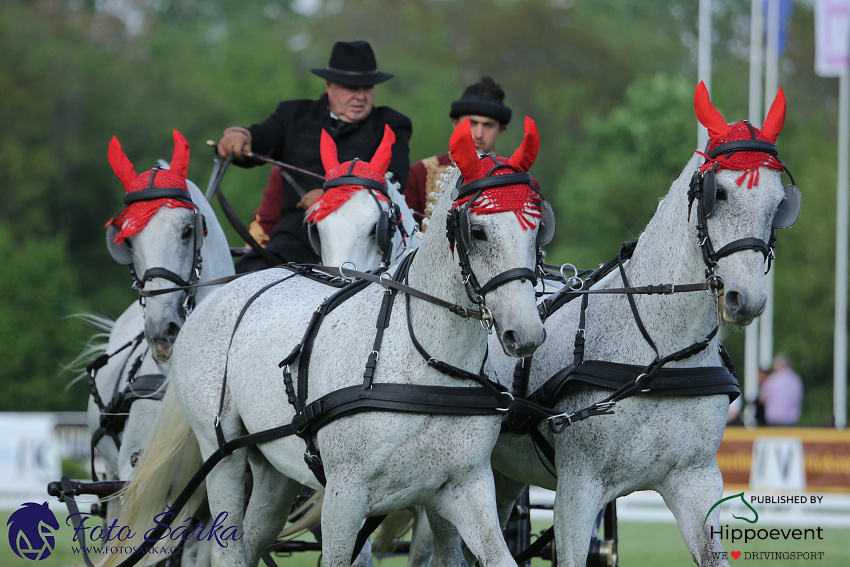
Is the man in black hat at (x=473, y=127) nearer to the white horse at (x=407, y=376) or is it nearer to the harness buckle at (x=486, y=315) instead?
the white horse at (x=407, y=376)

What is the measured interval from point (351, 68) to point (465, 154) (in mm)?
2981

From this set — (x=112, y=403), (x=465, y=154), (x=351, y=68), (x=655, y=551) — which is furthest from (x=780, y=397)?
(x=465, y=154)

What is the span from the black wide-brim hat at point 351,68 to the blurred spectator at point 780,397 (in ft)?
38.1

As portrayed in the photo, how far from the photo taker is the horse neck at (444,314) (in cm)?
409

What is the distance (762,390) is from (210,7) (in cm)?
3265

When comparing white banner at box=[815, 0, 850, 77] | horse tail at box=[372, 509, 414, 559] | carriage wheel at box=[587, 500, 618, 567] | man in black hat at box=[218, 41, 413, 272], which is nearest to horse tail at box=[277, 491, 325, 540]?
horse tail at box=[372, 509, 414, 559]

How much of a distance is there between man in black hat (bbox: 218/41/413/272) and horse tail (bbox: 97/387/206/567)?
1358 mm

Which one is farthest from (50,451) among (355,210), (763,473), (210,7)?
(210,7)

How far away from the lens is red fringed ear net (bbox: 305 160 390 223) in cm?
535

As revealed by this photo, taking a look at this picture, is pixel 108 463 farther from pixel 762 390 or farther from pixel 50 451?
pixel 762 390

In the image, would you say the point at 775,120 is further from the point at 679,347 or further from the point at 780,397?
the point at 780,397

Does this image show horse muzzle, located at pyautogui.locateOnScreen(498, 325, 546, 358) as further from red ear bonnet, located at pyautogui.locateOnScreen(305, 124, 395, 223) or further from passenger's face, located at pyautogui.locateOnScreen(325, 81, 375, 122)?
passenger's face, located at pyautogui.locateOnScreen(325, 81, 375, 122)

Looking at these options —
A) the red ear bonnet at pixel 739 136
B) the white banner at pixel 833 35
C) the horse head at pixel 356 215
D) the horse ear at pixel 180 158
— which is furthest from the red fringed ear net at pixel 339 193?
the white banner at pixel 833 35

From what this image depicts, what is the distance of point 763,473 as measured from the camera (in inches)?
517
